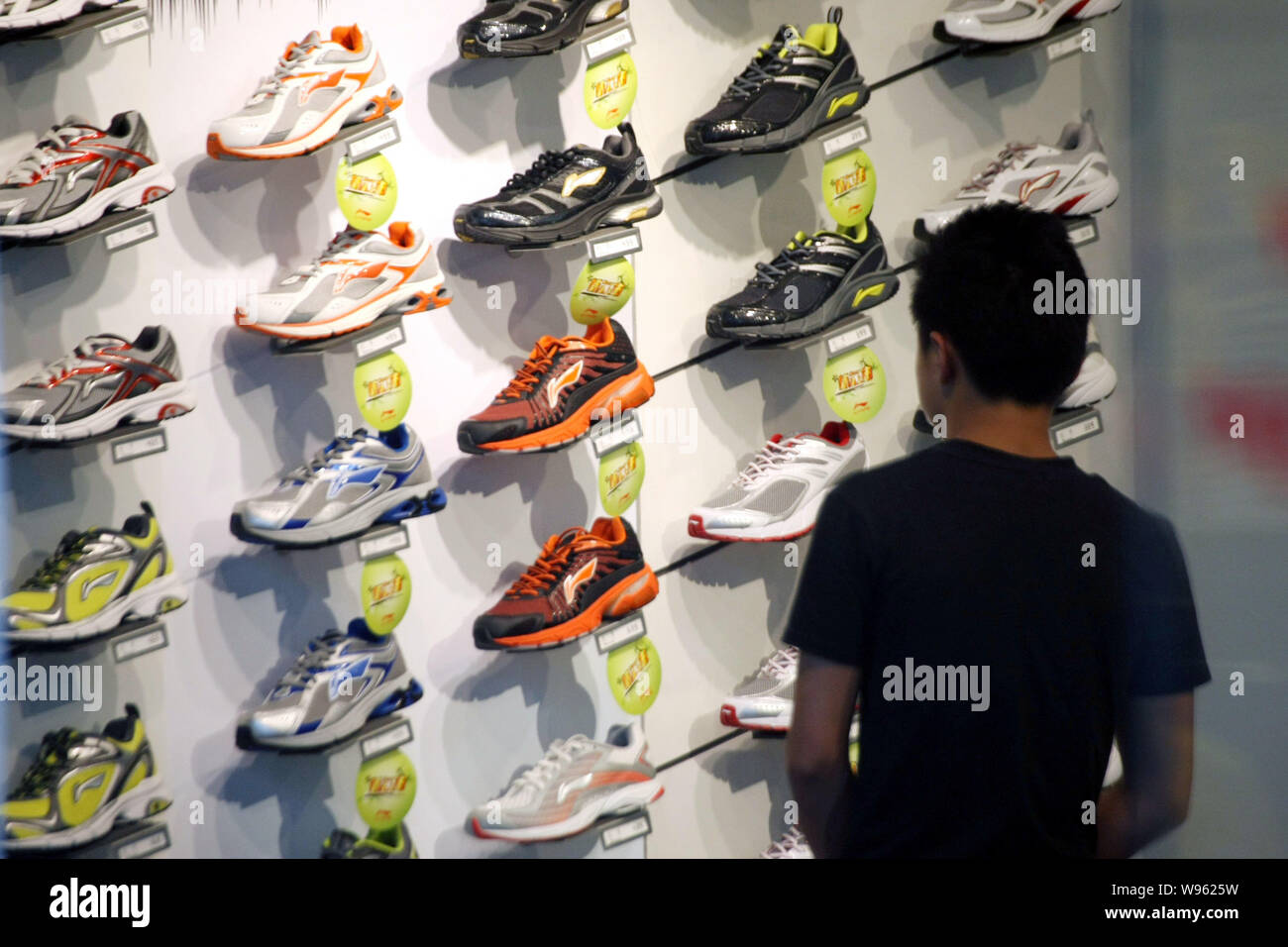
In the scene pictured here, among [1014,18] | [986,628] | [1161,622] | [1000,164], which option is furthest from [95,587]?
[1014,18]

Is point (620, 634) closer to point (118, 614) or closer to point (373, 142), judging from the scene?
point (118, 614)

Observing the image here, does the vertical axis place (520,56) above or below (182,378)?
above

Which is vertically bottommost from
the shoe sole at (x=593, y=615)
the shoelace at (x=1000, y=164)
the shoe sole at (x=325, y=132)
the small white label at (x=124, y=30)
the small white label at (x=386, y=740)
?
the small white label at (x=386, y=740)

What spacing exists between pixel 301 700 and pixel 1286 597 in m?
2.05

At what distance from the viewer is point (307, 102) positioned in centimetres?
248

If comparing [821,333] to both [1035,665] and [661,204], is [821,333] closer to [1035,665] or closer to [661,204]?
[661,204]

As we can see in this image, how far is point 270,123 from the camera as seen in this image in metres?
2.46

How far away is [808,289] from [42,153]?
167cm

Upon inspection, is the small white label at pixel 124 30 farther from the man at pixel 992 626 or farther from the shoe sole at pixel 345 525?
the man at pixel 992 626

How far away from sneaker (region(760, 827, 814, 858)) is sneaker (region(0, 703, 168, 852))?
4.55 ft

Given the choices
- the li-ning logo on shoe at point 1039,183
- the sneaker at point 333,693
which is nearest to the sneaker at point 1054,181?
the li-ning logo on shoe at point 1039,183

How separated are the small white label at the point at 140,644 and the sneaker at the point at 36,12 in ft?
4.25

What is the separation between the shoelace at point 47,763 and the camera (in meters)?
2.44

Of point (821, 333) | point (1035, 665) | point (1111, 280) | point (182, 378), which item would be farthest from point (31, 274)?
point (1111, 280)
